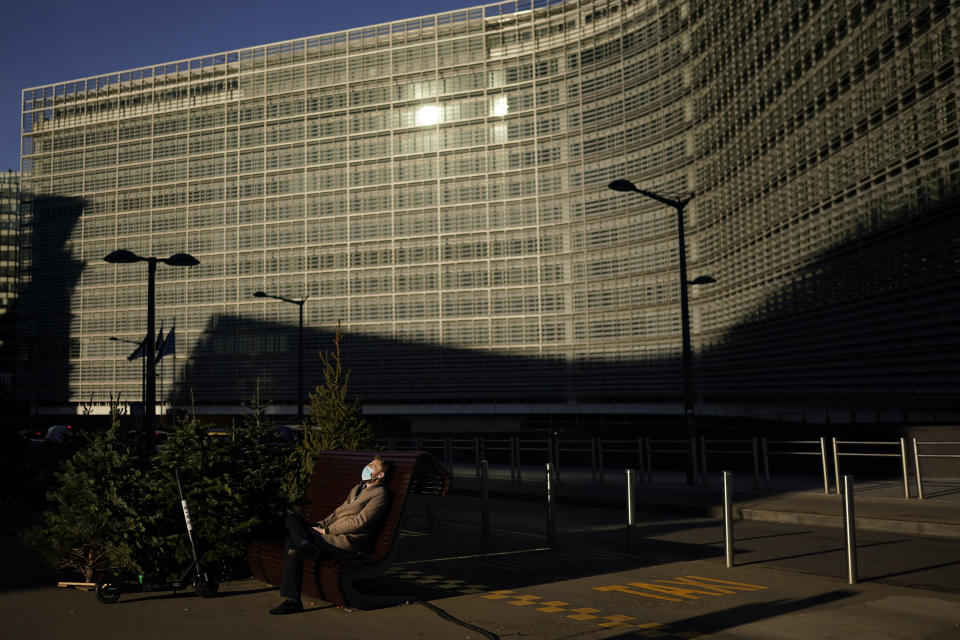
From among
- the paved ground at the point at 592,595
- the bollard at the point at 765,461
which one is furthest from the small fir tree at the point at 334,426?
the bollard at the point at 765,461

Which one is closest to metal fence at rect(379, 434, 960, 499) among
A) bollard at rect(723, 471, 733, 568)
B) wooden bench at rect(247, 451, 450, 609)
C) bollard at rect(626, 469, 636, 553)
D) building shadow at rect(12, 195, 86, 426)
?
bollard at rect(626, 469, 636, 553)

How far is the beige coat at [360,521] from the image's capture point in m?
7.28

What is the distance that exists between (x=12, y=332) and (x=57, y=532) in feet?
397

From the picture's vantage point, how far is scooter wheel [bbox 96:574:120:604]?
7496mm

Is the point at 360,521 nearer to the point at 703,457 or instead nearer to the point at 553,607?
the point at 553,607

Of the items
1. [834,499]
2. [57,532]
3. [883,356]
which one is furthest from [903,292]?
[57,532]

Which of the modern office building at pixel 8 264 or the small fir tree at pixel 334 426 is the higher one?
the modern office building at pixel 8 264

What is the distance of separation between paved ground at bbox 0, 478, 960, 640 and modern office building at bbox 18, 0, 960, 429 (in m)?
23.2

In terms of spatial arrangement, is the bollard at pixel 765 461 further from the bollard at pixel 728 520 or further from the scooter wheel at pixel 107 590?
the scooter wheel at pixel 107 590

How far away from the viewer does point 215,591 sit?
307 inches

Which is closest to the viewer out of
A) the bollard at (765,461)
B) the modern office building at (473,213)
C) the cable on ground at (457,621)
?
the cable on ground at (457,621)

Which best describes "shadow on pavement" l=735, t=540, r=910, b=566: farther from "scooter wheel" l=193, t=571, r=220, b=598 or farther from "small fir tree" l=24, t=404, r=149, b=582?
"small fir tree" l=24, t=404, r=149, b=582

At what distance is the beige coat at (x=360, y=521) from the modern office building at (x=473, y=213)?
27774 millimetres

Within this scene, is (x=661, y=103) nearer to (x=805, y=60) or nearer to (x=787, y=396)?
(x=805, y=60)
